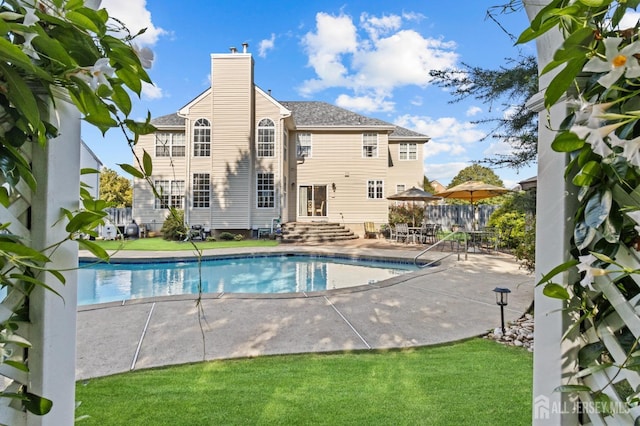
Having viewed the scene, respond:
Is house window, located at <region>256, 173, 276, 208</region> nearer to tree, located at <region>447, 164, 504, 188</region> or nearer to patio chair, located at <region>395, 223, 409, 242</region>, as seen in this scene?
patio chair, located at <region>395, 223, 409, 242</region>

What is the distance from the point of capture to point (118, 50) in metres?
0.88

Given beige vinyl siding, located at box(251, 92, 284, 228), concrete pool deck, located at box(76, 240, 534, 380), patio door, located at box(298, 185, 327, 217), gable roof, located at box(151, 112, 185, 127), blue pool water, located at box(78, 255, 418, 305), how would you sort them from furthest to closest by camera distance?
patio door, located at box(298, 185, 327, 217) < gable roof, located at box(151, 112, 185, 127) < beige vinyl siding, located at box(251, 92, 284, 228) < blue pool water, located at box(78, 255, 418, 305) < concrete pool deck, located at box(76, 240, 534, 380)

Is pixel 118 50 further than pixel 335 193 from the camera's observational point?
No

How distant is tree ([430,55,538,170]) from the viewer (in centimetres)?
460

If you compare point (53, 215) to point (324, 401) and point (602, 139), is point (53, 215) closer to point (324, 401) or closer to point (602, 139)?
point (602, 139)

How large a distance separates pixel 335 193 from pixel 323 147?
2734 millimetres

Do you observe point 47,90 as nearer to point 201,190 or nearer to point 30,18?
point 30,18

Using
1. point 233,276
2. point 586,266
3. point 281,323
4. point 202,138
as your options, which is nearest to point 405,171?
point 202,138

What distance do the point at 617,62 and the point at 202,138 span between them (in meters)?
17.7

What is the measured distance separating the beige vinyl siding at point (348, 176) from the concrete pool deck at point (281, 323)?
458 inches

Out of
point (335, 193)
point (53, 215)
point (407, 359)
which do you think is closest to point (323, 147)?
point (335, 193)

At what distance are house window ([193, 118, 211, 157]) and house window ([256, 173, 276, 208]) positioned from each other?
3.04 m

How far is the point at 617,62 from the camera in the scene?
73 centimetres

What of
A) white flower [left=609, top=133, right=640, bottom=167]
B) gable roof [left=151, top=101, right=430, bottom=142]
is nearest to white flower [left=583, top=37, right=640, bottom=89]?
white flower [left=609, top=133, right=640, bottom=167]
